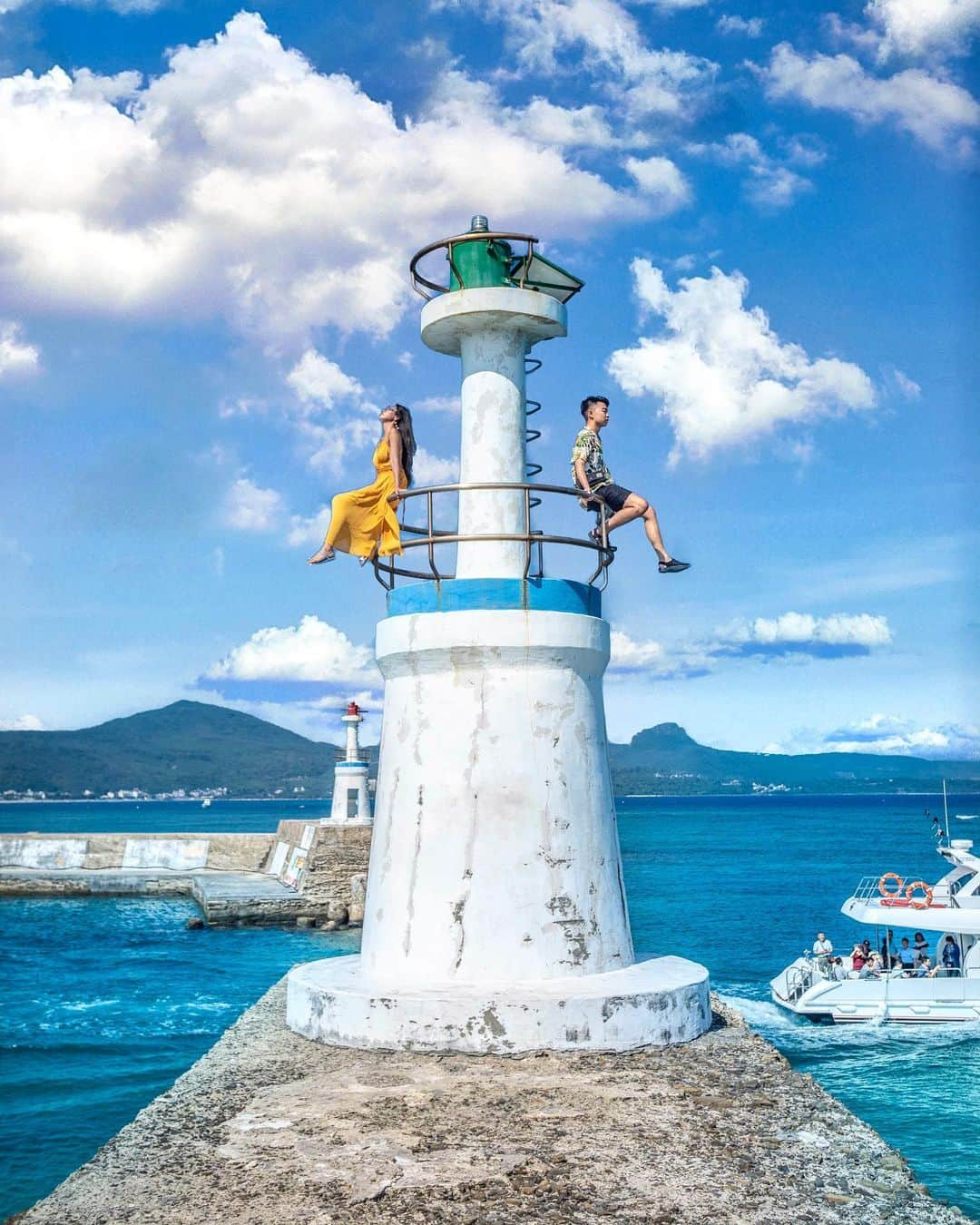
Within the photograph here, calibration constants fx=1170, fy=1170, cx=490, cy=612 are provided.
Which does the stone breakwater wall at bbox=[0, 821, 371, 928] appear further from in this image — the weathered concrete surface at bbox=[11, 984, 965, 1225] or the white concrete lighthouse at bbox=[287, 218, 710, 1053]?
the weathered concrete surface at bbox=[11, 984, 965, 1225]

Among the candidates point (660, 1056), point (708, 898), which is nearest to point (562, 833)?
point (660, 1056)

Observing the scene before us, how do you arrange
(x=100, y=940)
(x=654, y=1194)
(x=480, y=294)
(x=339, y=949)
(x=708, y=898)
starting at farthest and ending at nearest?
1. (x=708, y=898)
2. (x=100, y=940)
3. (x=339, y=949)
4. (x=480, y=294)
5. (x=654, y=1194)

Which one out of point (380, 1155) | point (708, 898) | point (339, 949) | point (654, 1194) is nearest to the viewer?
point (654, 1194)

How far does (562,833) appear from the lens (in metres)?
8.96

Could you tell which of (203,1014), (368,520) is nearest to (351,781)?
(203,1014)

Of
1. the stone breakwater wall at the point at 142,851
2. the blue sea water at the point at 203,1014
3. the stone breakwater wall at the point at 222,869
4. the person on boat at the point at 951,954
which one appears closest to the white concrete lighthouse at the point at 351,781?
the stone breakwater wall at the point at 222,869

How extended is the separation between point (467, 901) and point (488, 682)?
1.66 meters

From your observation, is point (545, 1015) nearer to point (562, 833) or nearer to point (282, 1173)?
point (562, 833)

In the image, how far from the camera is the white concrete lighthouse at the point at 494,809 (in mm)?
8594

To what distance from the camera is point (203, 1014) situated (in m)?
26.1

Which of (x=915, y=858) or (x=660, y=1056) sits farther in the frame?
(x=915, y=858)

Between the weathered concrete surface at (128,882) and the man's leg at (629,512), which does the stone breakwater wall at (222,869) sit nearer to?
the weathered concrete surface at (128,882)

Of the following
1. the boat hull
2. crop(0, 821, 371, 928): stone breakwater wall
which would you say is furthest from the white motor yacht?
crop(0, 821, 371, 928): stone breakwater wall

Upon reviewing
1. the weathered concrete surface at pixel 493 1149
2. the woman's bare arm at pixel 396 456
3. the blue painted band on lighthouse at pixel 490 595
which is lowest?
the weathered concrete surface at pixel 493 1149
